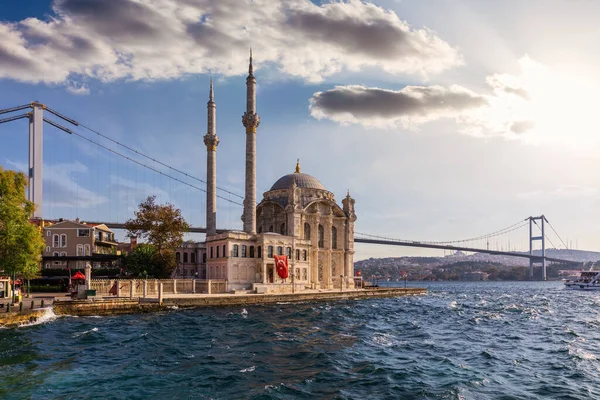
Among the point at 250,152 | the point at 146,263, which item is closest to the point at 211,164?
the point at 250,152

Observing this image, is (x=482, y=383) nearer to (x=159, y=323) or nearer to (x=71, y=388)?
(x=71, y=388)

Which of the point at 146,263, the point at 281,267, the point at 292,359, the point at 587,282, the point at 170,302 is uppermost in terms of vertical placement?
the point at 146,263

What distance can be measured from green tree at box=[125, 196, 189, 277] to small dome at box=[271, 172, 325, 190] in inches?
803

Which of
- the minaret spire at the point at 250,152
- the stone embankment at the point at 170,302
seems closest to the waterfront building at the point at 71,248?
the minaret spire at the point at 250,152

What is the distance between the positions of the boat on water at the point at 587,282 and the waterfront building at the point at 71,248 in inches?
3288

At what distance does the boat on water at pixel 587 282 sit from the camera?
9350cm

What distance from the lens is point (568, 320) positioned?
36.2 metres

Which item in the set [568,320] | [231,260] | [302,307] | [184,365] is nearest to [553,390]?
[184,365]

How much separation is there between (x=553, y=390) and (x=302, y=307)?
90.8 ft

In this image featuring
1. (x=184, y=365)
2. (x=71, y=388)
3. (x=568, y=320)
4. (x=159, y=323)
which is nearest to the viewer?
(x=71, y=388)

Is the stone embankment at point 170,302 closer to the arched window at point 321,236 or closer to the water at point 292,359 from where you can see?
the water at point 292,359

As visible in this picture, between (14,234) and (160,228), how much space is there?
20427 millimetres

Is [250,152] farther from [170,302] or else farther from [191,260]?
[170,302]

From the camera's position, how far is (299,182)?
68688 mm
